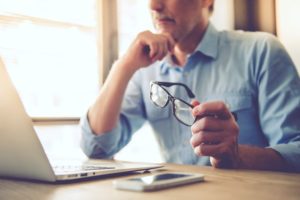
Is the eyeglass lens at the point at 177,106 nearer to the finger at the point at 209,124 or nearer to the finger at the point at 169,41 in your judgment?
the finger at the point at 209,124

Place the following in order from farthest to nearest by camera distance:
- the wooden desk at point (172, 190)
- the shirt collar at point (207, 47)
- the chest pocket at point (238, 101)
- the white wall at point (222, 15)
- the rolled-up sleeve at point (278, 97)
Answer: the white wall at point (222, 15)
the shirt collar at point (207, 47)
the chest pocket at point (238, 101)
the rolled-up sleeve at point (278, 97)
the wooden desk at point (172, 190)

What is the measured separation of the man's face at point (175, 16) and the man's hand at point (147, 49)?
72 mm

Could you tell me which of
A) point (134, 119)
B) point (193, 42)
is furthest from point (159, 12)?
point (134, 119)

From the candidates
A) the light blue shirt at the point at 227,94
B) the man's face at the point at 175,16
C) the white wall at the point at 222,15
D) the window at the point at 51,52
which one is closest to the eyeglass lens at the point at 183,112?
the light blue shirt at the point at 227,94

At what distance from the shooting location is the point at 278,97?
1217 millimetres

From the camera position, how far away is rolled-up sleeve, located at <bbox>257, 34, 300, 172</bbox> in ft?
3.83

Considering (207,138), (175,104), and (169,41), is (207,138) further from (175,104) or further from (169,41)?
(169,41)

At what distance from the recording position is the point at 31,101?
5.51ft

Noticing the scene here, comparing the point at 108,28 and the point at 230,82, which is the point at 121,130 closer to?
the point at 230,82

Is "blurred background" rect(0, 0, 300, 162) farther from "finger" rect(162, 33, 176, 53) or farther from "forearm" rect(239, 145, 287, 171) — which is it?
"forearm" rect(239, 145, 287, 171)

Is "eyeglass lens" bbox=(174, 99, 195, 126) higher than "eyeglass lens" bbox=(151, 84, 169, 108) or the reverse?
the reverse

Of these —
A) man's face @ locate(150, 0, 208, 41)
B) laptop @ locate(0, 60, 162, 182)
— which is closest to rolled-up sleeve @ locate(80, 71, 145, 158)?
man's face @ locate(150, 0, 208, 41)

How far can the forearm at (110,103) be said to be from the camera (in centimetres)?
134

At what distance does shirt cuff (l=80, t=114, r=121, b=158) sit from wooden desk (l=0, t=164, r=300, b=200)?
67 centimetres
